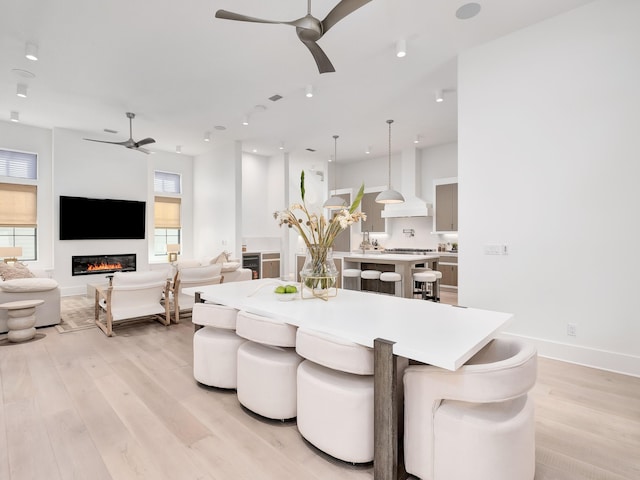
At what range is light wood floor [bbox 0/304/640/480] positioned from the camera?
5.52 ft

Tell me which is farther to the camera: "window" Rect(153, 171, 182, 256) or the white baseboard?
"window" Rect(153, 171, 182, 256)

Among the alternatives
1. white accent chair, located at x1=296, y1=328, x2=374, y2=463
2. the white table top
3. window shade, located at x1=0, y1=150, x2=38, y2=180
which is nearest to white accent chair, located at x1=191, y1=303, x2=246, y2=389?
the white table top

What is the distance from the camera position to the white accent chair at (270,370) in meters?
2.02

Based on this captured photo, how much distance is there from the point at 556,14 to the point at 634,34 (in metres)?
0.67

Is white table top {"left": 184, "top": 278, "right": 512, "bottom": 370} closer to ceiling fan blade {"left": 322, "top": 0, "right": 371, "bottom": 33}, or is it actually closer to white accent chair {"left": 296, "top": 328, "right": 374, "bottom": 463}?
white accent chair {"left": 296, "top": 328, "right": 374, "bottom": 463}

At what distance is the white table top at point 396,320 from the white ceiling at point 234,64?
8.73ft

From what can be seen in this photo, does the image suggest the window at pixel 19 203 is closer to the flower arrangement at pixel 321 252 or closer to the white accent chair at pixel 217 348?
the white accent chair at pixel 217 348

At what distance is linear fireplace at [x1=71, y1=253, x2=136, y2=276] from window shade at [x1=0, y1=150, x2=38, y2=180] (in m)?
1.88

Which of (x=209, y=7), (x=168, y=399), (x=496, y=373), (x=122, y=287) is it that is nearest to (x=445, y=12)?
(x=209, y=7)

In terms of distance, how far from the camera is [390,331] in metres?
1.63

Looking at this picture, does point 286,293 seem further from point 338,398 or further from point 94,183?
point 94,183

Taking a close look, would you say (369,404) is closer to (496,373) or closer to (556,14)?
(496,373)

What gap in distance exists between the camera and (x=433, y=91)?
4773 mm

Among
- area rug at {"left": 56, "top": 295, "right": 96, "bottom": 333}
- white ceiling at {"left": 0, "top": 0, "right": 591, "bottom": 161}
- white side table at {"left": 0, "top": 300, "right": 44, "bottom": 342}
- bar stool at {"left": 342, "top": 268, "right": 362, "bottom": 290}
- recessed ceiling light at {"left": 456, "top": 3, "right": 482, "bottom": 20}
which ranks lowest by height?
area rug at {"left": 56, "top": 295, "right": 96, "bottom": 333}
